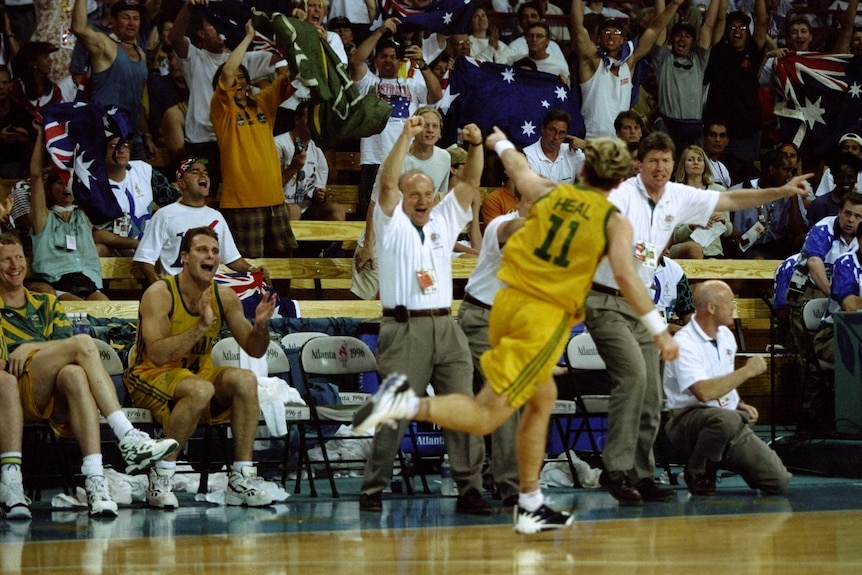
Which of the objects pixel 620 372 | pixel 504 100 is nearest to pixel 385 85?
pixel 504 100

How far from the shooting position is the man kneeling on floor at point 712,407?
25.0 ft

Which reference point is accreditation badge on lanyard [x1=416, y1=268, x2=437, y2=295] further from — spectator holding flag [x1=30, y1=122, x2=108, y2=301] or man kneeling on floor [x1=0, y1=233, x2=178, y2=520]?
spectator holding flag [x1=30, y1=122, x2=108, y2=301]

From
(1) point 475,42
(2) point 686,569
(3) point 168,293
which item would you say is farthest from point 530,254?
(1) point 475,42

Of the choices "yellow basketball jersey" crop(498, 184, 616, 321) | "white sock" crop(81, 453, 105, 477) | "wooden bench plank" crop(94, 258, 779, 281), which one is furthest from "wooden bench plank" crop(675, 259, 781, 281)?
"white sock" crop(81, 453, 105, 477)

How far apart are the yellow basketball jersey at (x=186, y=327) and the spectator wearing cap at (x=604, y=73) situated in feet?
19.7

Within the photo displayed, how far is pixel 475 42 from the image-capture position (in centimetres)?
1321

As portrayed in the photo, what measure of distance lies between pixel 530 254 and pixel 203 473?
3115 millimetres

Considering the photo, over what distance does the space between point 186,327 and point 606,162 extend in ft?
9.51

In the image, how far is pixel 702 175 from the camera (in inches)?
449

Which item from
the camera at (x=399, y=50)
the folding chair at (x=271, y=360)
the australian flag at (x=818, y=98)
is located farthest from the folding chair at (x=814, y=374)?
the australian flag at (x=818, y=98)

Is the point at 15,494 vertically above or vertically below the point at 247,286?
below

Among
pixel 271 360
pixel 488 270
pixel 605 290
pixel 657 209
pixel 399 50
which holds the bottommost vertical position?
pixel 271 360

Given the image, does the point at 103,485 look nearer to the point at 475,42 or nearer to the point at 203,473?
the point at 203,473

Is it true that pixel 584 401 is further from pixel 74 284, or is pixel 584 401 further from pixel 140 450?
pixel 74 284
